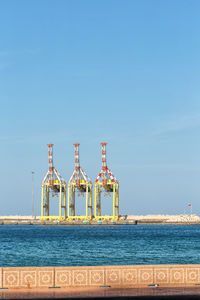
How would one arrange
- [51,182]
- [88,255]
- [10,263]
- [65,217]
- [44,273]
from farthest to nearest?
[65,217]
[51,182]
[88,255]
[10,263]
[44,273]

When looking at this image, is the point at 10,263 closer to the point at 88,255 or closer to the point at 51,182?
the point at 88,255

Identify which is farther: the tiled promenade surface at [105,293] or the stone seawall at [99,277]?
the stone seawall at [99,277]

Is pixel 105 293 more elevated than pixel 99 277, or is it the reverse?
pixel 99 277

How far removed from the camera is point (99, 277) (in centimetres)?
1577

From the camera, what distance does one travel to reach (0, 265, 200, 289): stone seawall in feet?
50.9

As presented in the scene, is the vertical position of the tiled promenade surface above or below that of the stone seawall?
below

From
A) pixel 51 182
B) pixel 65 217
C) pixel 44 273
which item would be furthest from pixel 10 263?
pixel 65 217

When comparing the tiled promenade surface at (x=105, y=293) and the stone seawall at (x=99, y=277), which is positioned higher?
the stone seawall at (x=99, y=277)

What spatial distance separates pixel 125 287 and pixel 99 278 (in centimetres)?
90

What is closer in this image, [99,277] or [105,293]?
[105,293]

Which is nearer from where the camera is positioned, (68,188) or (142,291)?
(142,291)

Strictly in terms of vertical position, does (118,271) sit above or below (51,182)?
below

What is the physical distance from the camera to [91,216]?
169500 mm

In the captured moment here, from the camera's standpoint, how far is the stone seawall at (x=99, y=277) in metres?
15.5
